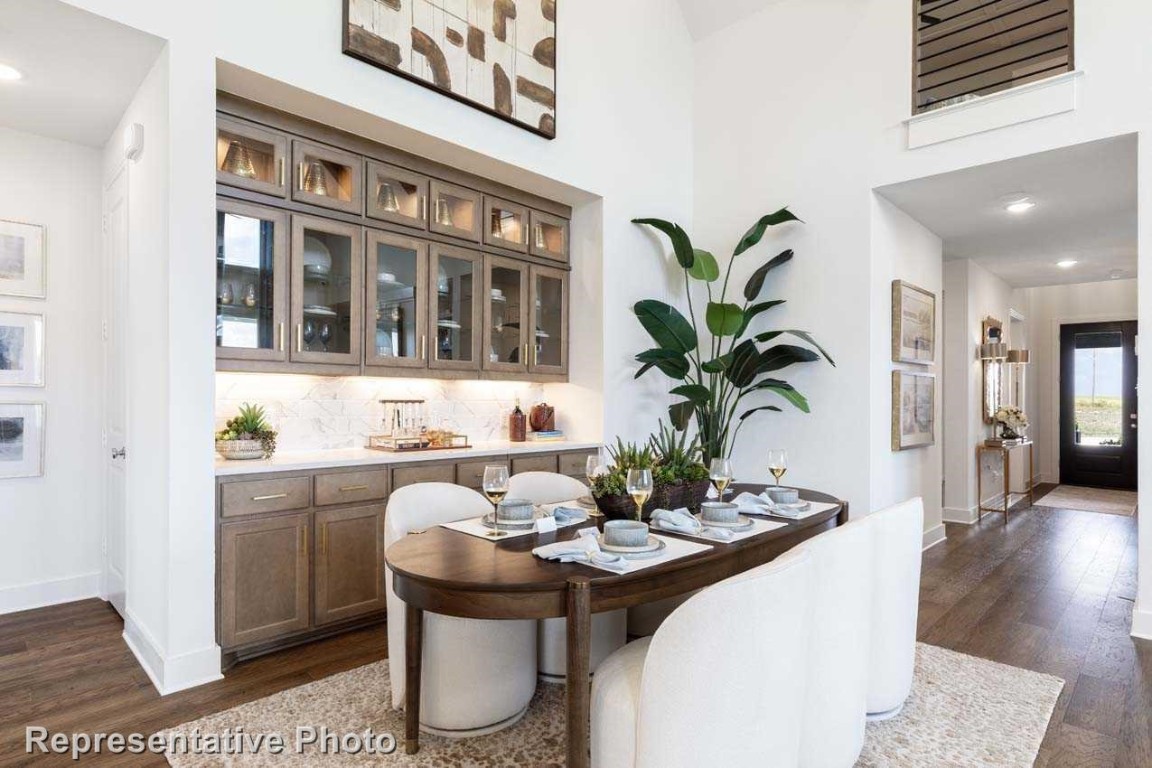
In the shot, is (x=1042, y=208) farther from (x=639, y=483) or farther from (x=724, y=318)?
(x=639, y=483)

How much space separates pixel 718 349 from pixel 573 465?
143cm

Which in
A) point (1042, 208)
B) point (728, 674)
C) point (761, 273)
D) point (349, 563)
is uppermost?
point (1042, 208)

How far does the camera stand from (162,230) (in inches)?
108

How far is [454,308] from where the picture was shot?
13.5ft

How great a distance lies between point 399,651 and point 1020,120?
4359 mm

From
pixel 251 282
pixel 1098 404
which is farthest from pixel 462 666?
pixel 1098 404

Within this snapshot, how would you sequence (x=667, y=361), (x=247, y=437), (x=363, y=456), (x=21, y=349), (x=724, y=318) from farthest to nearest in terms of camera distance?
1. (x=667, y=361)
2. (x=724, y=318)
3. (x=21, y=349)
4. (x=363, y=456)
5. (x=247, y=437)

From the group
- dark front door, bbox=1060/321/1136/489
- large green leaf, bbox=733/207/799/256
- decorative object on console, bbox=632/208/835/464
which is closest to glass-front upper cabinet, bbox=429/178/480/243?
decorative object on console, bbox=632/208/835/464

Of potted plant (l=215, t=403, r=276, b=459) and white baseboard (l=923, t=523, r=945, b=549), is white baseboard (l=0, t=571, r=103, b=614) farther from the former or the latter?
white baseboard (l=923, t=523, r=945, b=549)

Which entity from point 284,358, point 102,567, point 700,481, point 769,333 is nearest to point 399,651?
point 700,481

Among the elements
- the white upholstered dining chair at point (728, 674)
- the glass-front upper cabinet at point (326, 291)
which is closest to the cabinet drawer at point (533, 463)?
the glass-front upper cabinet at point (326, 291)

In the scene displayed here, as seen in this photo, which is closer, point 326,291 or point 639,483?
point 639,483

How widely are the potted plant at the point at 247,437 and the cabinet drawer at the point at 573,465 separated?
1.80 m

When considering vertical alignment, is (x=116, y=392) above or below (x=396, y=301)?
below
